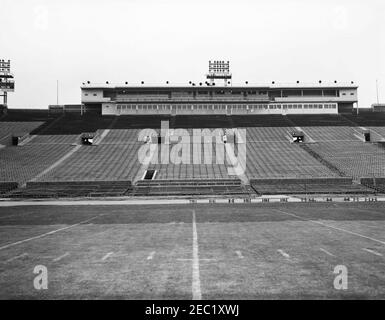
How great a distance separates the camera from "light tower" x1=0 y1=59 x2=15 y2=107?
84938mm

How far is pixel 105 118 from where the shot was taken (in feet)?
262

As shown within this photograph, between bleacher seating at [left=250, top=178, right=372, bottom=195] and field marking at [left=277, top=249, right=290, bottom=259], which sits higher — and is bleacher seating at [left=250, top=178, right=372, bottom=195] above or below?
above

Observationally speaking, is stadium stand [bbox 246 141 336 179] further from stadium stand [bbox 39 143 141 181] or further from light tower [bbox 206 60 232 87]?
light tower [bbox 206 60 232 87]

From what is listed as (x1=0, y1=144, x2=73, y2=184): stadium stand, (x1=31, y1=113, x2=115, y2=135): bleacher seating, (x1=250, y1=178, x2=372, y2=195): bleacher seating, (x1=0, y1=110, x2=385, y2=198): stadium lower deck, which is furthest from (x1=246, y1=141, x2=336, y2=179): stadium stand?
(x1=31, y1=113, x2=115, y2=135): bleacher seating

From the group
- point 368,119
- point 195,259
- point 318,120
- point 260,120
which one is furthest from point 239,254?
point 368,119

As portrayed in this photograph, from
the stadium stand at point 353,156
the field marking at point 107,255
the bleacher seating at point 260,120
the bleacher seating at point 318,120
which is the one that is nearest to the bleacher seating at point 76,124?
the bleacher seating at point 260,120

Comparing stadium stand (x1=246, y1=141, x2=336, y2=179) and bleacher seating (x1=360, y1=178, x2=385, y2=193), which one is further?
stadium stand (x1=246, y1=141, x2=336, y2=179)

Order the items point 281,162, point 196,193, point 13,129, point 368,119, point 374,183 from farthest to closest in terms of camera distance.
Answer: point 368,119, point 13,129, point 281,162, point 374,183, point 196,193

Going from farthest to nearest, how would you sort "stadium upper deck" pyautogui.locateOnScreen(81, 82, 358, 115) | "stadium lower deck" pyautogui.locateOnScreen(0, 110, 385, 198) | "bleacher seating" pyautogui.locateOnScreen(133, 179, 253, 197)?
"stadium upper deck" pyautogui.locateOnScreen(81, 82, 358, 115) → "stadium lower deck" pyautogui.locateOnScreen(0, 110, 385, 198) → "bleacher seating" pyautogui.locateOnScreen(133, 179, 253, 197)

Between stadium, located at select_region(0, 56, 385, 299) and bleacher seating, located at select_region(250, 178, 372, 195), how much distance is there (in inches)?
9.6

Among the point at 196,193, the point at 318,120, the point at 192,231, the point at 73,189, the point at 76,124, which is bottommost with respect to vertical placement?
the point at 192,231

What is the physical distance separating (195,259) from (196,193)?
3356cm

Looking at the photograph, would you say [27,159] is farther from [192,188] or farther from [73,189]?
[192,188]

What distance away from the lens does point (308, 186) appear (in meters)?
47.7
